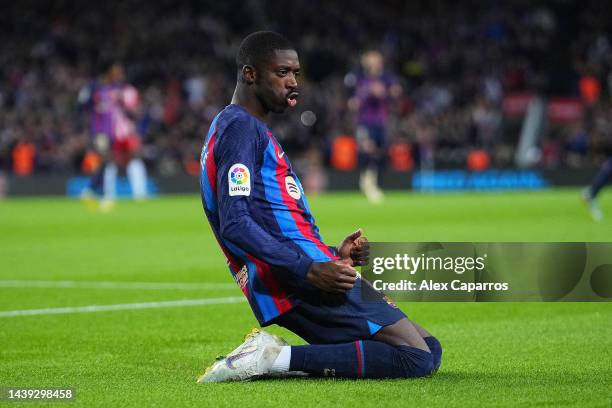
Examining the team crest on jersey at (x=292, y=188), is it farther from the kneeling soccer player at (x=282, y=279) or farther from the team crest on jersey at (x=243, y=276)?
the team crest on jersey at (x=243, y=276)

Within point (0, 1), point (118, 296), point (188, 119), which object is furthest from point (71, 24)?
point (118, 296)

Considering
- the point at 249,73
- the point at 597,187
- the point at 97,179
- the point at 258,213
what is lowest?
the point at 97,179

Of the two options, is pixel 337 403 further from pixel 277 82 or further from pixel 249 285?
pixel 277 82

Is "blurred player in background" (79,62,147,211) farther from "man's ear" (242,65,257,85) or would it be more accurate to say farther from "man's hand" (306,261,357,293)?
"man's hand" (306,261,357,293)

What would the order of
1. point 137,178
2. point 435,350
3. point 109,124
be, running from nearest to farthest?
point 435,350 → point 109,124 → point 137,178

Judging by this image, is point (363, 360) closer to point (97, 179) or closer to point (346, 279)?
Result: point (346, 279)

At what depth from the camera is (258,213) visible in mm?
4984

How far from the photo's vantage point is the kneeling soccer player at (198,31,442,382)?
4.93 metres

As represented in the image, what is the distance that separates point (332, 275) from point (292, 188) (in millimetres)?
560

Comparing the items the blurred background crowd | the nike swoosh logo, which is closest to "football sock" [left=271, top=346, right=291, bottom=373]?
the nike swoosh logo

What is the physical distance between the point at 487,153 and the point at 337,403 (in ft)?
78.7

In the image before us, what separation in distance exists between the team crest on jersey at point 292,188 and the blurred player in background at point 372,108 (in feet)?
53.0

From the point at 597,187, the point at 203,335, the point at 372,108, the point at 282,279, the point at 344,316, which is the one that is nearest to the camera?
the point at 282,279

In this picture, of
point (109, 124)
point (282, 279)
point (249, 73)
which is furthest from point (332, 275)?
point (109, 124)
